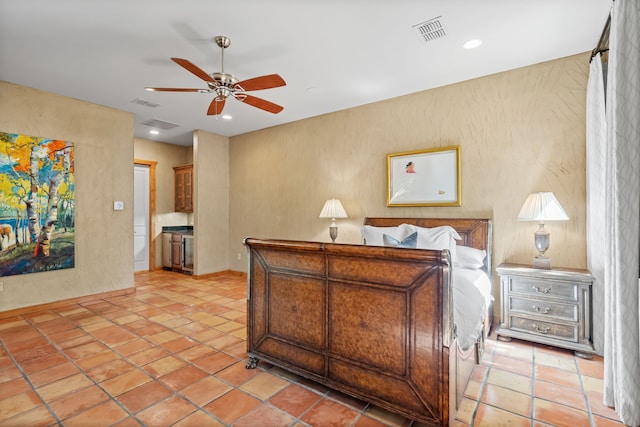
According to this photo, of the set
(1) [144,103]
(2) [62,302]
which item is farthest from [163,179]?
(2) [62,302]

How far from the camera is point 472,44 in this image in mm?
2871

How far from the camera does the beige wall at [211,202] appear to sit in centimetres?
581

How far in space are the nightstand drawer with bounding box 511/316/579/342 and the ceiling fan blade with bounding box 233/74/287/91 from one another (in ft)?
10.2

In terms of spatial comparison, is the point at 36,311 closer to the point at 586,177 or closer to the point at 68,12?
the point at 68,12

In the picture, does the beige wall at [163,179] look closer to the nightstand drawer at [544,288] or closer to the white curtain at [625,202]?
the nightstand drawer at [544,288]

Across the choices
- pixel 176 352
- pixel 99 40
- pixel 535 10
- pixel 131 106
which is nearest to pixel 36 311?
pixel 176 352

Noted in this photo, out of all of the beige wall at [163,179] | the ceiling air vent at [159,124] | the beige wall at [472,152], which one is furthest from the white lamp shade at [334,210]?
the beige wall at [163,179]

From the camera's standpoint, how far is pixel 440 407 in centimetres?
165

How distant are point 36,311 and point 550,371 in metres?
5.64

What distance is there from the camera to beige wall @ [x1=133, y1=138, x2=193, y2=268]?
6.58 metres

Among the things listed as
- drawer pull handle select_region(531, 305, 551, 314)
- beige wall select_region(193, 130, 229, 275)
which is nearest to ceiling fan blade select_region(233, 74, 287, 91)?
drawer pull handle select_region(531, 305, 551, 314)

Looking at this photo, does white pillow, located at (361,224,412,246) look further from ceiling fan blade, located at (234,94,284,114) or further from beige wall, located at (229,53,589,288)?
ceiling fan blade, located at (234,94,284,114)

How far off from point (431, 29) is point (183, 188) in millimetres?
5827

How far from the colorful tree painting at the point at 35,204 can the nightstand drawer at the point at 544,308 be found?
215 inches
